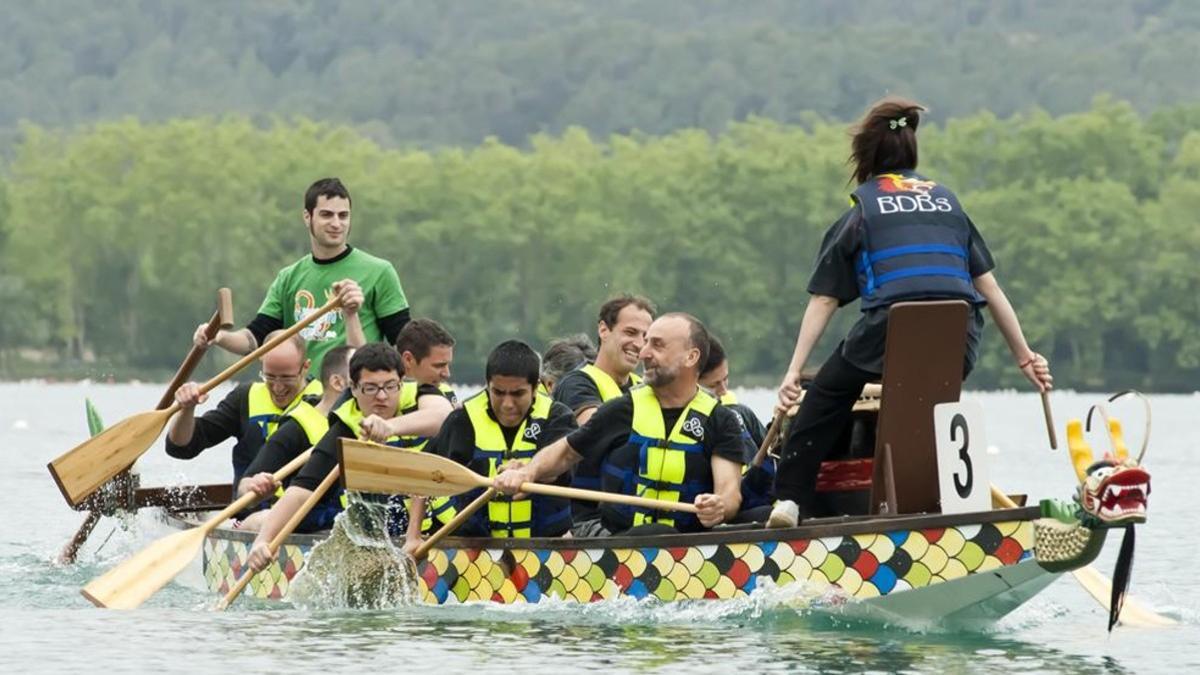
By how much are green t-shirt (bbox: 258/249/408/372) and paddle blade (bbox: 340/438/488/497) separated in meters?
2.04

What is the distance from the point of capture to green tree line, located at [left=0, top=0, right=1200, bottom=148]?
160m

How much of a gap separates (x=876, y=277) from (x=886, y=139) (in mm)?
596

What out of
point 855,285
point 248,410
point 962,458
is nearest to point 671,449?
point 855,285

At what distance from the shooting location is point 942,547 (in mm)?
9695

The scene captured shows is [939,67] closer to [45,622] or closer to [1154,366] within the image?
[1154,366]

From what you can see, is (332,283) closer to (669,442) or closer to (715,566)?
(669,442)

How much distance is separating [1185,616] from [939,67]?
153149 mm

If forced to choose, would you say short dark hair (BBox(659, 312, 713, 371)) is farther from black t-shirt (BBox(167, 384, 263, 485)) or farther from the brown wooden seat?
black t-shirt (BBox(167, 384, 263, 485))

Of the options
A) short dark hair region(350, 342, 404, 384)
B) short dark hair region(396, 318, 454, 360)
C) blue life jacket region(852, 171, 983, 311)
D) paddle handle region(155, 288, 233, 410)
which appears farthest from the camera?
paddle handle region(155, 288, 233, 410)

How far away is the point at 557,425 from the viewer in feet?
36.5

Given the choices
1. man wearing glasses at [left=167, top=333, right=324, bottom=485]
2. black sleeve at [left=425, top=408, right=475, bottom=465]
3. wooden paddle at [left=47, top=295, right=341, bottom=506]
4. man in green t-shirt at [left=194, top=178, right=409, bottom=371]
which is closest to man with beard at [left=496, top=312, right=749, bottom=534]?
black sleeve at [left=425, top=408, right=475, bottom=465]

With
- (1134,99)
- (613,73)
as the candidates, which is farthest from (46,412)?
(613,73)

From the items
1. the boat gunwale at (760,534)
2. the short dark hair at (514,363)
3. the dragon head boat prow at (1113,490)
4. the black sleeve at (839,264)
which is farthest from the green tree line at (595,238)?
the dragon head boat prow at (1113,490)

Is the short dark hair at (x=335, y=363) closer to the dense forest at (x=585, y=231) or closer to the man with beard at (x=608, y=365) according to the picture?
the man with beard at (x=608, y=365)
